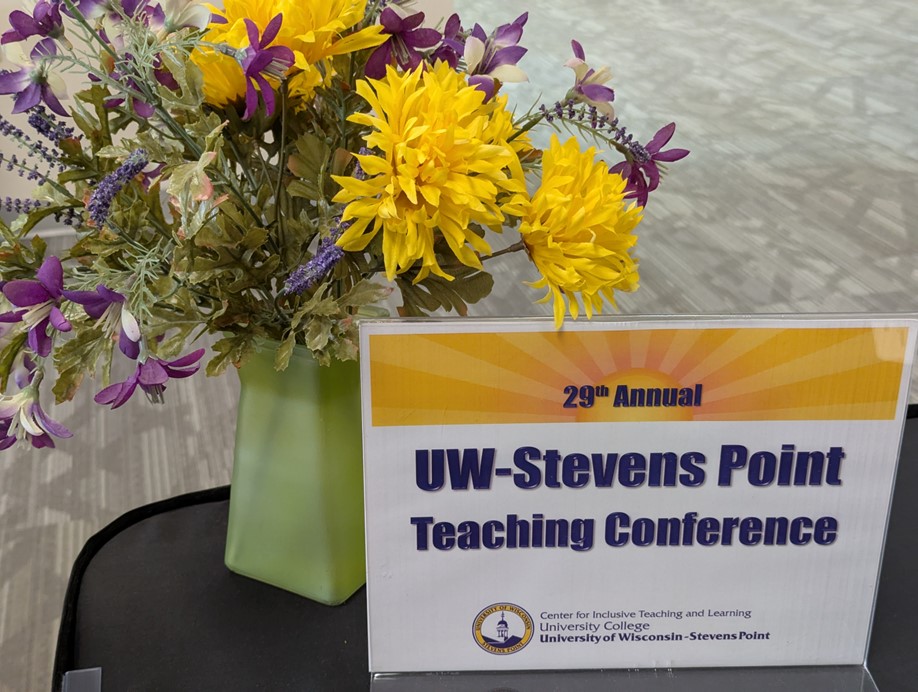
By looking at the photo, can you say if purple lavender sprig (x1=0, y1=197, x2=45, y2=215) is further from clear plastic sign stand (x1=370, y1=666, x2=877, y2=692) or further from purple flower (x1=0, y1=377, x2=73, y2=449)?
clear plastic sign stand (x1=370, y1=666, x2=877, y2=692)

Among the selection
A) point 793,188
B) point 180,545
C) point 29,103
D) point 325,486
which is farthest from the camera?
point 793,188

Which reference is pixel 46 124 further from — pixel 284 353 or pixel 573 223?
pixel 573 223

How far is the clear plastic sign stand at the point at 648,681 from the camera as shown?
717 millimetres

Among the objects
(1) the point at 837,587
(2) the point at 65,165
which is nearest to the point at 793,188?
(1) the point at 837,587

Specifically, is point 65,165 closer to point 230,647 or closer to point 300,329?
point 300,329

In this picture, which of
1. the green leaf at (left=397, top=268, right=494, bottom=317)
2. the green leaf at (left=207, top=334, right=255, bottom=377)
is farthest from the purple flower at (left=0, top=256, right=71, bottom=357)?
the green leaf at (left=397, top=268, right=494, bottom=317)

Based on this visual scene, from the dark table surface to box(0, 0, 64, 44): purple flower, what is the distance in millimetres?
466

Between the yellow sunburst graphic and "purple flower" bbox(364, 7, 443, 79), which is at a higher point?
"purple flower" bbox(364, 7, 443, 79)

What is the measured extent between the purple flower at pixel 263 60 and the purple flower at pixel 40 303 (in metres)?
0.16

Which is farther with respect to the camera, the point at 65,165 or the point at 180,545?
the point at 180,545

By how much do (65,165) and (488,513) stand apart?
40 centimetres

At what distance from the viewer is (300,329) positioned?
67cm

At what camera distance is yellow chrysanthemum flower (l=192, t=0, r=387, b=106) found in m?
0.58

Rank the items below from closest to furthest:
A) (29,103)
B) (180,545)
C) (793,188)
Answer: (29,103) → (180,545) → (793,188)
